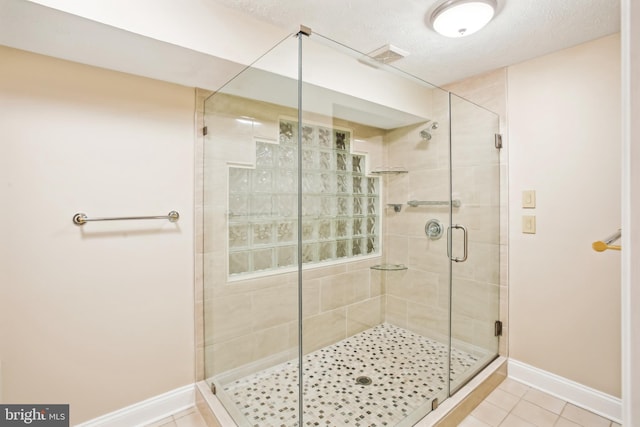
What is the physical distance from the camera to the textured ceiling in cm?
151

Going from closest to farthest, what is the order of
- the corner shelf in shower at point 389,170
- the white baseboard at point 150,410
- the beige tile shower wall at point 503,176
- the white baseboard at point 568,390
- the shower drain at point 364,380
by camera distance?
the white baseboard at point 150,410, the white baseboard at point 568,390, the shower drain at point 364,380, the corner shelf in shower at point 389,170, the beige tile shower wall at point 503,176

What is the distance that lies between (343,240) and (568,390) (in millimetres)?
1741

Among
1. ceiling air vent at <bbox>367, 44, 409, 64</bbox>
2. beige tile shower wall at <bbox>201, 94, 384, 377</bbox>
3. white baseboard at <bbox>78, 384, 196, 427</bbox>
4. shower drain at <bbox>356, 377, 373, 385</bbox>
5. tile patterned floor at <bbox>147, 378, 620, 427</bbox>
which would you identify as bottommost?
tile patterned floor at <bbox>147, 378, 620, 427</bbox>

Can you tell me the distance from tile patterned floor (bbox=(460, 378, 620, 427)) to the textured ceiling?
2.25 meters

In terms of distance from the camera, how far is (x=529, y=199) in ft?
6.84

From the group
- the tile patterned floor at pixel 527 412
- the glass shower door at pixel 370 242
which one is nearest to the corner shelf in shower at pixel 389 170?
the glass shower door at pixel 370 242

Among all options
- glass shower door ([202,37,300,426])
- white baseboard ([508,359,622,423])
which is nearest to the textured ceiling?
glass shower door ([202,37,300,426])

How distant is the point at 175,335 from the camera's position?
73.8 inches

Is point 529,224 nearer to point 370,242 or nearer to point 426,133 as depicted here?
point 426,133

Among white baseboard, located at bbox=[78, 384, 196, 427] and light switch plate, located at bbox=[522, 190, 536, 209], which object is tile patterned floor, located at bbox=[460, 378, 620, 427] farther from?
white baseboard, located at bbox=[78, 384, 196, 427]

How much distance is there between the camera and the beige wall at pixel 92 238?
4.73 feet

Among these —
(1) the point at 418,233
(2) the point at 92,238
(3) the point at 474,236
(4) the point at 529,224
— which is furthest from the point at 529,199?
(2) the point at 92,238

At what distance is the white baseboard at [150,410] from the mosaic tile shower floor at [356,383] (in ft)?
1.11

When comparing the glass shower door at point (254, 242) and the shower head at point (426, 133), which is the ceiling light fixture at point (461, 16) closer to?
the shower head at point (426, 133)
